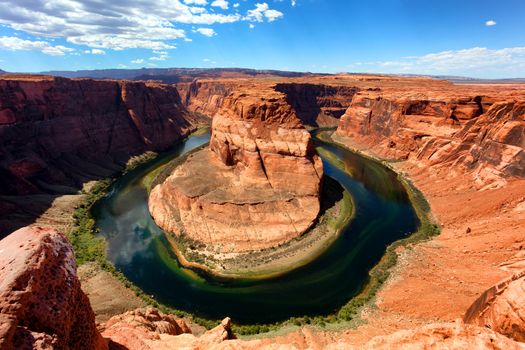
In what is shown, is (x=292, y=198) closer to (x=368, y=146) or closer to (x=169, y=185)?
(x=169, y=185)

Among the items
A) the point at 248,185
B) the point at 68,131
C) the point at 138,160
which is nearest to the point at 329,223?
the point at 248,185

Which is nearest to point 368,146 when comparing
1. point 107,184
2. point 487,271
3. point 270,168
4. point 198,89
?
point 270,168

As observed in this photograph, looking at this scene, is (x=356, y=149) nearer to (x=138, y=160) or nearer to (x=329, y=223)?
(x=329, y=223)

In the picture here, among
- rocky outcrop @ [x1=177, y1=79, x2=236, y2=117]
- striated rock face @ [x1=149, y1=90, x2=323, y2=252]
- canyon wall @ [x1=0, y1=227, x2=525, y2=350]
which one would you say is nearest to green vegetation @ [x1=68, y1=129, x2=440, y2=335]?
striated rock face @ [x1=149, y1=90, x2=323, y2=252]

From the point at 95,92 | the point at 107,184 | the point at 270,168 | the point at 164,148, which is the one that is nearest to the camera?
the point at 270,168

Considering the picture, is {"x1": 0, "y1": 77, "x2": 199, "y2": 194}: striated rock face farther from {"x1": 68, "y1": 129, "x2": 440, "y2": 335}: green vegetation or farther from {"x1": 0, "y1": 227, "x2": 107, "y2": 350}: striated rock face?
{"x1": 0, "y1": 227, "x2": 107, "y2": 350}: striated rock face

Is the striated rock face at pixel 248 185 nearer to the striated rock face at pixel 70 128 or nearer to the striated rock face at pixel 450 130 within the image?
the striated rock face at pixel 70 128
